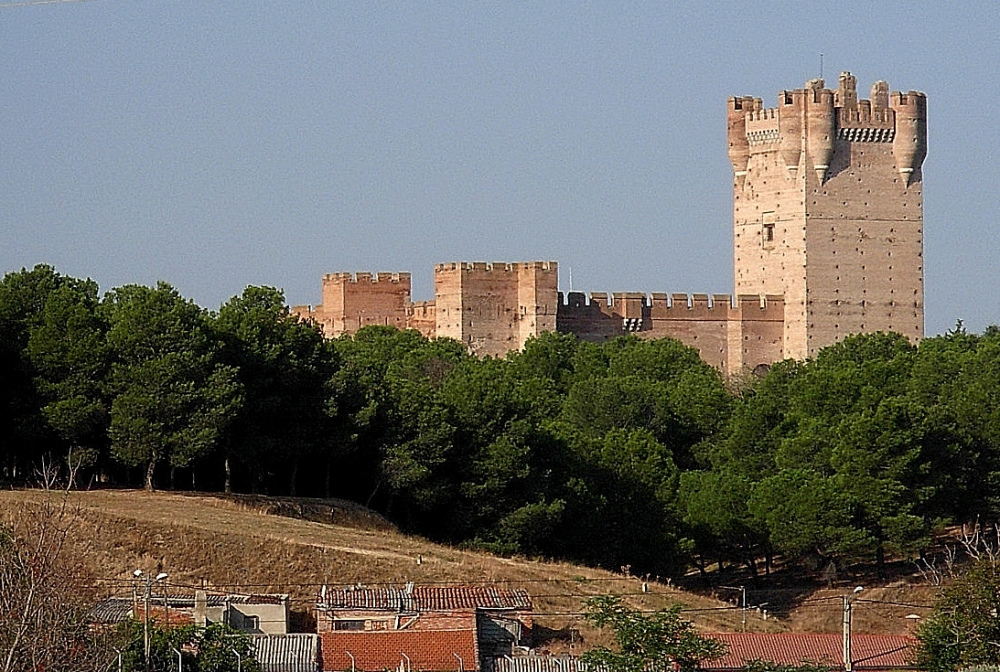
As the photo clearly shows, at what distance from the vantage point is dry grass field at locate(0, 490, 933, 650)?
32.3 m

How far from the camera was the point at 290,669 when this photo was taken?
2670cm

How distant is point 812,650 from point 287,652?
7081 mm

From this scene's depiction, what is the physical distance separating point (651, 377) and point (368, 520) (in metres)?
25.2

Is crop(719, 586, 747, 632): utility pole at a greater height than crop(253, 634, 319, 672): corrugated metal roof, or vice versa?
crop(253, 634, 319, 672): corrugated metal roof

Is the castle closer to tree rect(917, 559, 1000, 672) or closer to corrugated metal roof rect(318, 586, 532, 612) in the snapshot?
corrugated metal roof rect(318, 586, 532, 612)

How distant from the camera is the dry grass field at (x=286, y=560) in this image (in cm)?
3228

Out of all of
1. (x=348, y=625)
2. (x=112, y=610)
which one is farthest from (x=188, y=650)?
(x=348, y=625)

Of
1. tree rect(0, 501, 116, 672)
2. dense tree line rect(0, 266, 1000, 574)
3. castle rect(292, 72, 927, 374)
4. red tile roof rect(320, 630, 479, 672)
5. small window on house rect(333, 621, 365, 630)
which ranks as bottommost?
red tile roof rect(320, 630, 479, 672)

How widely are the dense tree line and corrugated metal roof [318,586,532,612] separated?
618 cm

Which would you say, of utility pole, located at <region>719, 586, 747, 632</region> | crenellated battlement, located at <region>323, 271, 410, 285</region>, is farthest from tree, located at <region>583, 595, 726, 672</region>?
crenellated battlement, located at <region>323, 271, 410, 285</region>

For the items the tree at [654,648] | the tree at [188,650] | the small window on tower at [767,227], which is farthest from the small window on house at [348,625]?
the small window on tower at [767,227]

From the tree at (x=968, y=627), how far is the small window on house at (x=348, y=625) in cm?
732

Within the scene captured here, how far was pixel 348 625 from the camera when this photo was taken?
29.0 metres

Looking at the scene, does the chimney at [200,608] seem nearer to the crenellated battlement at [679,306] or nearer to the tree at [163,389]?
the tree at [163,389]
